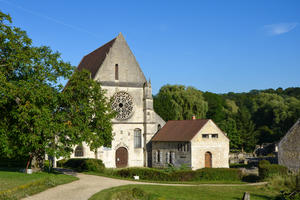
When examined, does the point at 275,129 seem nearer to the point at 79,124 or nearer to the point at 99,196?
the point at 79,124

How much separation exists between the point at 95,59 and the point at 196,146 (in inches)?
724

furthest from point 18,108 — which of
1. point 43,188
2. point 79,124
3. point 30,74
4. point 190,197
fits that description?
point 190,197

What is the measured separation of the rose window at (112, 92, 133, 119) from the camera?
1569 inches

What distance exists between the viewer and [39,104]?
23.4m

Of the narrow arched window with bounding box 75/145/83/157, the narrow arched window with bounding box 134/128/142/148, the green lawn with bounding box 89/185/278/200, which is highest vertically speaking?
the narrow arched window with bounding box 134/128/142/148

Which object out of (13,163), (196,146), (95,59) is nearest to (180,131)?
(196,146)

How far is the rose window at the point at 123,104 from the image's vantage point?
39.8 m

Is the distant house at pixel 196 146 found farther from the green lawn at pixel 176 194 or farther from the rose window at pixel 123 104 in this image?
the green lawn at pixel 176 194

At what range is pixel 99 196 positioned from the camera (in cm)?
1666

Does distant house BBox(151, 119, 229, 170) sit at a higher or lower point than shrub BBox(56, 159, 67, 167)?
higher

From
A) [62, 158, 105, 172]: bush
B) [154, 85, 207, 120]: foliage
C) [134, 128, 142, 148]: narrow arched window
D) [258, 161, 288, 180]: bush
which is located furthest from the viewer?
[154, 85, 207, 120]: foliage

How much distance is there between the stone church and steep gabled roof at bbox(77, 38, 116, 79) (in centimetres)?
19

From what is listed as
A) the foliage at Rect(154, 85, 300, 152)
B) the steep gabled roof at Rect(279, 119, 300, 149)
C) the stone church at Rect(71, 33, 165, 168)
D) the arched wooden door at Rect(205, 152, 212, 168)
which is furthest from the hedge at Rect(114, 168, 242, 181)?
the foliage at Rect(154, 85, 300, 152)

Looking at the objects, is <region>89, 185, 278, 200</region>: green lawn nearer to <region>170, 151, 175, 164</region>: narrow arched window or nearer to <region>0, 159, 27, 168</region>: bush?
<region>170, 151, 175, 164</region>: narrow arched window
